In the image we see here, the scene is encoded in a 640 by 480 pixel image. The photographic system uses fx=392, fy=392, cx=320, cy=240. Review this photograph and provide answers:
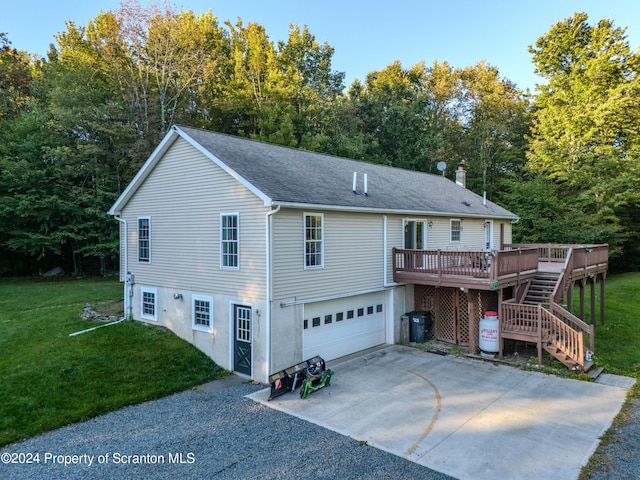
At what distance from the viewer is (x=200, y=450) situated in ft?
21.9

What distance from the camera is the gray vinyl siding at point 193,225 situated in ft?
32.8

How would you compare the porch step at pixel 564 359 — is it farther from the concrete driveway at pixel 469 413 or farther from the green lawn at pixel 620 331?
the green lawn at pixel 620 331

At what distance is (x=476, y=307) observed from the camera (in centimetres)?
1262

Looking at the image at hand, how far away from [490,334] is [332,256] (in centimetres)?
525

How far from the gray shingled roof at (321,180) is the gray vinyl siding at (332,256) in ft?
1.67

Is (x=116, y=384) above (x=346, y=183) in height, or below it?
below

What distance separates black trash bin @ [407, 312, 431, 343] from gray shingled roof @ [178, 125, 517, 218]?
362 centimetres

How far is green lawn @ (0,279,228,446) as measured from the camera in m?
8.01

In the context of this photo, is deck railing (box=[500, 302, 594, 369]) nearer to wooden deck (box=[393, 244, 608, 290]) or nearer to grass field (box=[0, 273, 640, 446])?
wooden deck (box=[393, 244, 608, 290])

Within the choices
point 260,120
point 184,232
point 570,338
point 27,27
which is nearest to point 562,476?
point 570,338

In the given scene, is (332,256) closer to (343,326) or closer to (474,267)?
(343,326)

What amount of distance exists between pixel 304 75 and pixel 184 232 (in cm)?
2746

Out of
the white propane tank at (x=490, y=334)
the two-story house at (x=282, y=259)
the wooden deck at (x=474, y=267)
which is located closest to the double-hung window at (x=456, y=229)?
the two-story house at (x=282, y=259)

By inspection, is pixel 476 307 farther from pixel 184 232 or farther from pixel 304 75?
Answer: pixel 304 75
